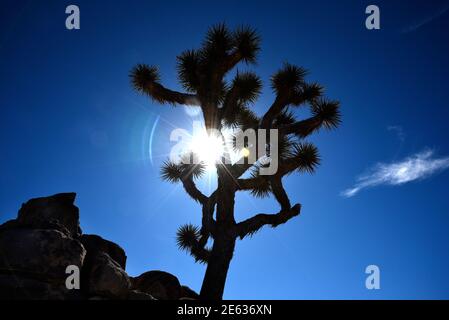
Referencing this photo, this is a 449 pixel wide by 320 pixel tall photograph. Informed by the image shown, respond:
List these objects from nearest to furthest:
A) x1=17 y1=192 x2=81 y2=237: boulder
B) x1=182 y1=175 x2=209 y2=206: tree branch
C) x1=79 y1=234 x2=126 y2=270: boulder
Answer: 1. x1=17 y1=192 x2=81 y2=237: boulder
2. x1=79 y1=234 x2=126 y2=270: boulder
3. x1=182 y1=175 x2=209 y2=206: tree branch

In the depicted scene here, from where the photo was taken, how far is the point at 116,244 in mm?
8055

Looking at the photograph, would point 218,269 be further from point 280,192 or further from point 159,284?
point 280,192

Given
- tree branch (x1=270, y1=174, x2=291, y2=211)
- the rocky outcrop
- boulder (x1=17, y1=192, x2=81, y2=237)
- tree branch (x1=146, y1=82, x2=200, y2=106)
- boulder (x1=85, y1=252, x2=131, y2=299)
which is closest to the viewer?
the rocky outcrop

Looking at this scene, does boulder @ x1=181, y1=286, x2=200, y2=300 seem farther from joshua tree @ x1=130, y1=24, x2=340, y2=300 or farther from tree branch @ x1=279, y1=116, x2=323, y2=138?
tree branch @ x1=279, y1=116, x2=323, y2=138

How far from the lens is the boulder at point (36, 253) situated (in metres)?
5.10

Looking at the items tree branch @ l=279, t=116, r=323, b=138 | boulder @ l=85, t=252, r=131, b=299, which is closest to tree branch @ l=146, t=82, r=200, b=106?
tree branch @ l=279, t=116, r=323, b=138

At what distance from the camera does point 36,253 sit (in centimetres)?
521

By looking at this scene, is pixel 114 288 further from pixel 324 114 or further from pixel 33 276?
pixel 324 114

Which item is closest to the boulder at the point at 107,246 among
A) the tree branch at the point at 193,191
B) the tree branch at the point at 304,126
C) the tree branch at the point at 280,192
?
the tree branch at the point at 193,191

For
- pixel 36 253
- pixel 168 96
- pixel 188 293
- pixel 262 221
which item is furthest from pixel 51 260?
pixel 168 96

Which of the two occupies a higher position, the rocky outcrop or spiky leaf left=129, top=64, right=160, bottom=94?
spiky leaf left=129, top=64, right=160, bottom=94

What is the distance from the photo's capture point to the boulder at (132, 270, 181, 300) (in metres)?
8.98

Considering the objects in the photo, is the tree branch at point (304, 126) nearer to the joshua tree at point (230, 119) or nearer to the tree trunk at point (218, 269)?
the joshua tree at point (230, 119)
